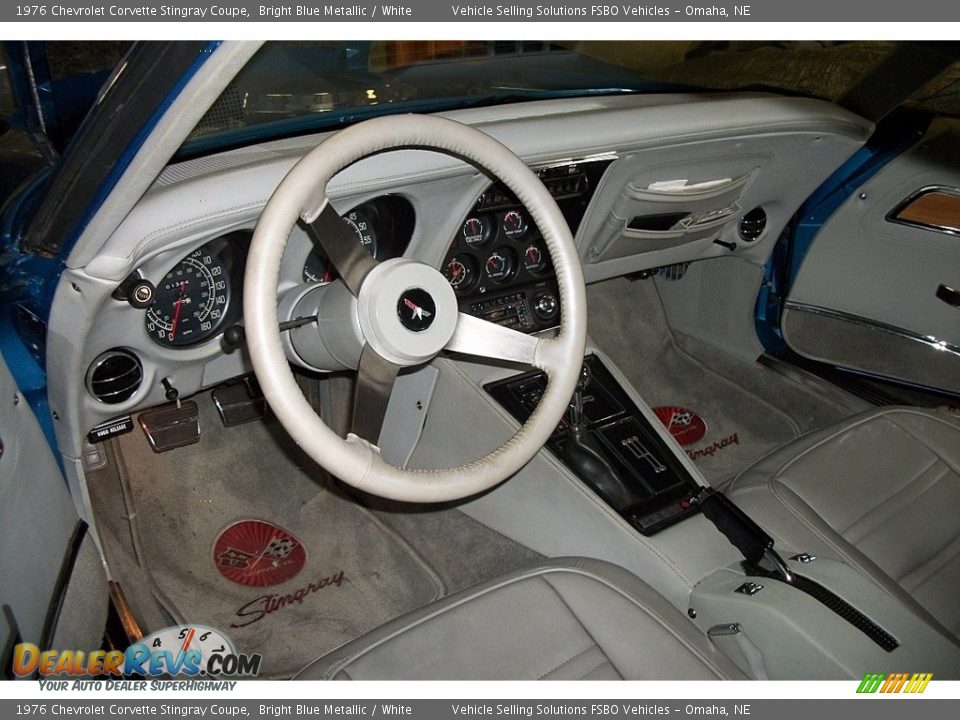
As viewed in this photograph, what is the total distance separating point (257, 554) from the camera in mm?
2500

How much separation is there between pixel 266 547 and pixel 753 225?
191 centimetres

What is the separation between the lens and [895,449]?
7.17ft

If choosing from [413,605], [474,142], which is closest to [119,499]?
[413,605]

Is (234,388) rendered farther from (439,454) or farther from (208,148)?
(208,148)

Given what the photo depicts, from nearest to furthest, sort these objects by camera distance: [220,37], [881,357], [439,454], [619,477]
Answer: [220,37]
[619,477]
[439,454]
[881,357]

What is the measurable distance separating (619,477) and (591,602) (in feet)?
1.91

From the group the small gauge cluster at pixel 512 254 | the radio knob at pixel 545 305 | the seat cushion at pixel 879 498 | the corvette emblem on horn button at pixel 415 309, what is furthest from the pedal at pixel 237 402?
the seat cushion at pixel 879 498

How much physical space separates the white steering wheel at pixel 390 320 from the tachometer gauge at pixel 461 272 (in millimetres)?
638

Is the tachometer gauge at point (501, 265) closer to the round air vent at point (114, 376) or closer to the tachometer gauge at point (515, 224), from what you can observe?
the tachometer gauge at point (515, 224)

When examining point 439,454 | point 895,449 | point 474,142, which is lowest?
point 439,454

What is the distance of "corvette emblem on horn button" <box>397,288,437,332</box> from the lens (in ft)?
4.95

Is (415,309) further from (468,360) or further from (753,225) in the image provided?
(753,225)

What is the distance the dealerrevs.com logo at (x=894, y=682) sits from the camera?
1613 mm

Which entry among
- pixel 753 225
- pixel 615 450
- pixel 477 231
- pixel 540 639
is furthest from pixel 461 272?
pixel 753 225
